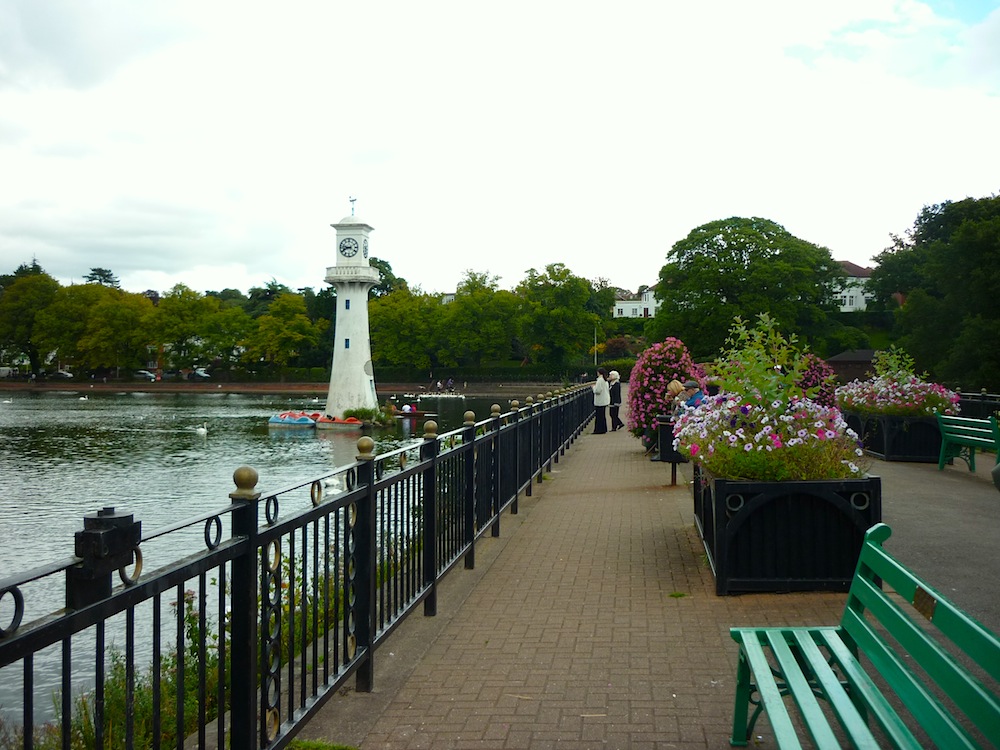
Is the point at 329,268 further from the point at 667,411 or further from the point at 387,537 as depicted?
the point at 387,537

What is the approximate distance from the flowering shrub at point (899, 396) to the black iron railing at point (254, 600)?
8.19 metres

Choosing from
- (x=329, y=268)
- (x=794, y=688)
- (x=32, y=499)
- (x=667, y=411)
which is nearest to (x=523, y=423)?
(x=667, y=411)

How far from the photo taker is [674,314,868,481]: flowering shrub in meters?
6.15

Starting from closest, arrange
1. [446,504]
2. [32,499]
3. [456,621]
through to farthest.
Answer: [456,621]
[446,504]
[32,499]

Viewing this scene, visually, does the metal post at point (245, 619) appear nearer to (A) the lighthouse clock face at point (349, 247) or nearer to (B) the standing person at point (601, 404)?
(B) the standing person at point (601, 404)

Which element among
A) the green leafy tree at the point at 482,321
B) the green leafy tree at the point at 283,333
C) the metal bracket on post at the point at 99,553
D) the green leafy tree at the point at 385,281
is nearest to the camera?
the metal bracket on post at the point at 99,553

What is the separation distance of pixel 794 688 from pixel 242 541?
82.2 inches

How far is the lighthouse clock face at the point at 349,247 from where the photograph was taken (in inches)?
2125

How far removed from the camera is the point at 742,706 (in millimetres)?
3734

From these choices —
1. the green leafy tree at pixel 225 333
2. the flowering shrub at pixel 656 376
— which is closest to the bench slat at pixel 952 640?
the flowering shrub at pixel 656 376

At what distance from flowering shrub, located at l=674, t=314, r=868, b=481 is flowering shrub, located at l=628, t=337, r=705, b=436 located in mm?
8377

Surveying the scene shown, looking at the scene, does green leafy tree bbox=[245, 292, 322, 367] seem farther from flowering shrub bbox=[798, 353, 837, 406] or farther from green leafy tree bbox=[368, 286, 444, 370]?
flowering shrub bbox=[798, 353, 837, 406]

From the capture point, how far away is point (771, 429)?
6.26 metres

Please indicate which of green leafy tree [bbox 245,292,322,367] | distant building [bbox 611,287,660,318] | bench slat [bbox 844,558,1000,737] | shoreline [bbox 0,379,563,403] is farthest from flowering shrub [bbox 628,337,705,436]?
distant building [bbox 611,287,660,318]
